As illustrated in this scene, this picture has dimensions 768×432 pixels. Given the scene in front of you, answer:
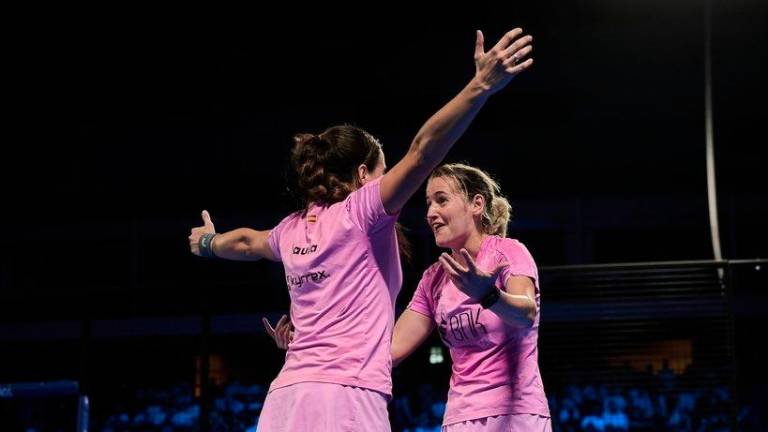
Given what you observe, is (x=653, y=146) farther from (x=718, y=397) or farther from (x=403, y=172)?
(x=403, y=172)

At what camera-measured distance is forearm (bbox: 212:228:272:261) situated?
2406 mm

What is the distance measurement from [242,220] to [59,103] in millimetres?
2345

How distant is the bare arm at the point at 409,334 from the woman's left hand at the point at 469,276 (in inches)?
25.8

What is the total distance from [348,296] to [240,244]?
601 mm

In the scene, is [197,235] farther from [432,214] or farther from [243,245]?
[432,214]

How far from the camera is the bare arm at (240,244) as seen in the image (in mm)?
2404

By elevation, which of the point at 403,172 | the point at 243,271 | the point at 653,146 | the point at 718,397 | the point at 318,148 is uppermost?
the point at 653,146

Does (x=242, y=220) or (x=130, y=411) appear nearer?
(x=130, y=411)

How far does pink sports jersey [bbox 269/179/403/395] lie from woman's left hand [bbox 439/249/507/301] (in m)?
0.12

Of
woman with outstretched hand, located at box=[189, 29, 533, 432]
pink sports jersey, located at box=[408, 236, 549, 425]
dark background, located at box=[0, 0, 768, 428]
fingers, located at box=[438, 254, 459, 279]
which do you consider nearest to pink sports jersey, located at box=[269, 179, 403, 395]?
woman with outstretched hand, located at box=[189, 29, 533, 432]

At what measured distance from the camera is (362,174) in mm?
2199

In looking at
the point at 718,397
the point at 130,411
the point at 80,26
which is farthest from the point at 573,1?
the point at 130,411

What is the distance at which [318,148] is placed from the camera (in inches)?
86.3

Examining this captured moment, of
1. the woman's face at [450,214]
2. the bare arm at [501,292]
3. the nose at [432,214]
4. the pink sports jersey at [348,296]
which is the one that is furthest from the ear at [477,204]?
the pink sports jersey at [348,296]
